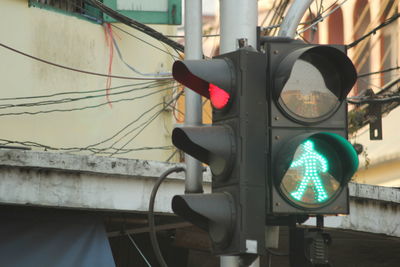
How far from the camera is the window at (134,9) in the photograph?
1135 cm

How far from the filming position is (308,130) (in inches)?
189

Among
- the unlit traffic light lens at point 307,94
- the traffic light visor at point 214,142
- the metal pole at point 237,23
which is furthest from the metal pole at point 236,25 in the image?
the traffic light visor at point 214,142

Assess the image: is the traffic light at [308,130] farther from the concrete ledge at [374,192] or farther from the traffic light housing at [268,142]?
the concrete ledge at [374,192]

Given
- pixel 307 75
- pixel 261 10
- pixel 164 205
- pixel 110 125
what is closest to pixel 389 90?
pixel 261 10

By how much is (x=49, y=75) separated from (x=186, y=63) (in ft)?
20.7

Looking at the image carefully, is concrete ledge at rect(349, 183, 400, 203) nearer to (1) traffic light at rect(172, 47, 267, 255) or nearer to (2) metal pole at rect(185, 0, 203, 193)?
(2) metal pole at rect(185, 0, 203, 193)

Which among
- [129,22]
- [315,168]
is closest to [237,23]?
[315,168]

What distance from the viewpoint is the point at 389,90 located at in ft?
50.7

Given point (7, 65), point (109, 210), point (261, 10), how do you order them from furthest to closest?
point (261, 10) → point (7, 65) → point (109, 210)

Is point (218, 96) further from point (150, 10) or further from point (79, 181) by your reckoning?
point (150, 10)

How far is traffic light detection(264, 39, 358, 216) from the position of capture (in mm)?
4707

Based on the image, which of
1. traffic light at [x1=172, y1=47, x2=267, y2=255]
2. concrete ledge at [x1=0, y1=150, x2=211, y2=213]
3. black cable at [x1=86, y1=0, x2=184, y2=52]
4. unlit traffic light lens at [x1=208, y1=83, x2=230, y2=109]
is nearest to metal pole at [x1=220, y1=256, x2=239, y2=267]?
traffic light at [x1=172, y1=47, x2=267, y2=255]

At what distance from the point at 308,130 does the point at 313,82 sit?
0.26 metres

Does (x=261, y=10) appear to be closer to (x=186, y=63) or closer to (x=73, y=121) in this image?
(x=73, y=121)
